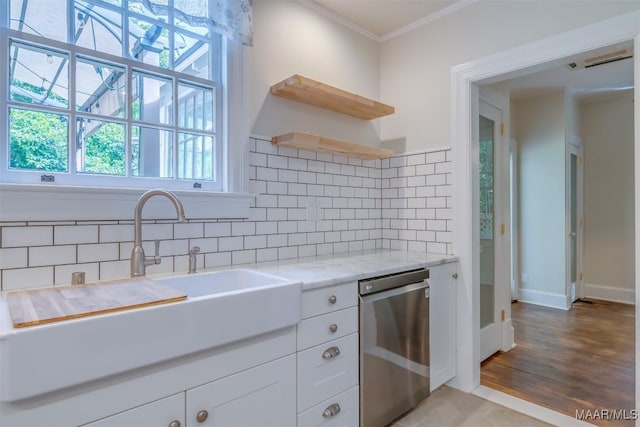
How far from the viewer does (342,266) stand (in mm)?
1912

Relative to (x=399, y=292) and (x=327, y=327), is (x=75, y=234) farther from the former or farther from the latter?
(x=399, y=292)

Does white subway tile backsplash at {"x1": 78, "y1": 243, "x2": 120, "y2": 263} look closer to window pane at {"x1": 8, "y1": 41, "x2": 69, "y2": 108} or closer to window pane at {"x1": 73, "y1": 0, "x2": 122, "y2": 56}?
window pane at {"x1": 8, "y1": 41, "x2": 69, "y2": 108}

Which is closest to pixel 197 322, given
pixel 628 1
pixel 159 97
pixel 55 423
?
pixel 55 423

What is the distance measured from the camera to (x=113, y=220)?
1541 mm

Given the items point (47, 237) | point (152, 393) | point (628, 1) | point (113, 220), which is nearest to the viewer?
point (152, 393)

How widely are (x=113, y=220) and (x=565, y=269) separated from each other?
15.2ft

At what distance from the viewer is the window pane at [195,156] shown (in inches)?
72.6

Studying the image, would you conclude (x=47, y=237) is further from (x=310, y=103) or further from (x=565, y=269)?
(x=565, y=269)

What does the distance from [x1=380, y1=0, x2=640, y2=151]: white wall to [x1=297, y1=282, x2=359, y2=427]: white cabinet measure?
1444 millimetres

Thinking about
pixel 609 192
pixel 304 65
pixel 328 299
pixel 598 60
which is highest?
pixel 598 60

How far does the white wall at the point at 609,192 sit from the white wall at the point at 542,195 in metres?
0.94

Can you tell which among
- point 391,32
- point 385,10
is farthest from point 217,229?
point 391,32

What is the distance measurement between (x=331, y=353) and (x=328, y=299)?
246 millimetres

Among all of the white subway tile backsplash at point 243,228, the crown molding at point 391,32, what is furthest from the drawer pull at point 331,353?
the crown molding at point 391,32
